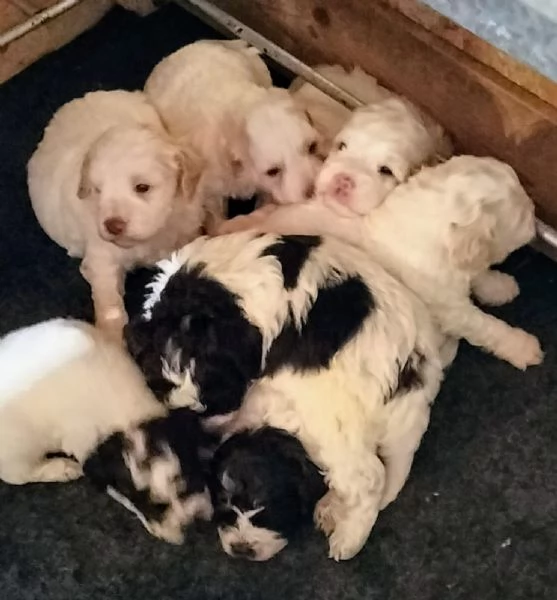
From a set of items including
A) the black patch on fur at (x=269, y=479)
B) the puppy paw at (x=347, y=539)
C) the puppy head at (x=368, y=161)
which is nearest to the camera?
the black patch on fur at (x=269, y=479)

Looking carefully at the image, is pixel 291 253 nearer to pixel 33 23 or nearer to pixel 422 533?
pixel 422 533

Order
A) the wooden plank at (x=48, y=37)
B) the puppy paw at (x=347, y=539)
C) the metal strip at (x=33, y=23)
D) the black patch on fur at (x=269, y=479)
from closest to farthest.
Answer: the black patch on fur at (x=269, y=479)
the puppy paw at (x=347, y=539)
the metal strip at (x=33, y=23)
the wooden plank at (x=48, y=37)

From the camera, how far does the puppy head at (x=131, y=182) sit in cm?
201

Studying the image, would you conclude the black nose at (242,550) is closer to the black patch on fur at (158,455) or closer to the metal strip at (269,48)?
the black patch on fur at (158,455)

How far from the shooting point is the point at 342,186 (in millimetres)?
1998

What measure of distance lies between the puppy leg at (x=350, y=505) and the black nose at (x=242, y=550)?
16 centimetres

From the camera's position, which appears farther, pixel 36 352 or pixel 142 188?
pixel 142 188

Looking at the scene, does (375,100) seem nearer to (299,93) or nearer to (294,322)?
(299,93)

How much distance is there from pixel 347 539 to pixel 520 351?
21.7 inches

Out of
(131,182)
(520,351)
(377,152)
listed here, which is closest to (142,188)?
(131,182)

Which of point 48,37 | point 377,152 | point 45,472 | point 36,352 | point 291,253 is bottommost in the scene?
point 45,472

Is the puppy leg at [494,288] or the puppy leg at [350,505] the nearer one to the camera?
the puppy leg at [350,505]

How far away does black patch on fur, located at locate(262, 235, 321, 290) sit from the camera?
6.06ft

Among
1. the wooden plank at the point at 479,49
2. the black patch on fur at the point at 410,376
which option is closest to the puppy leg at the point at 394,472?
the black patch on fur at the point at 410,376
